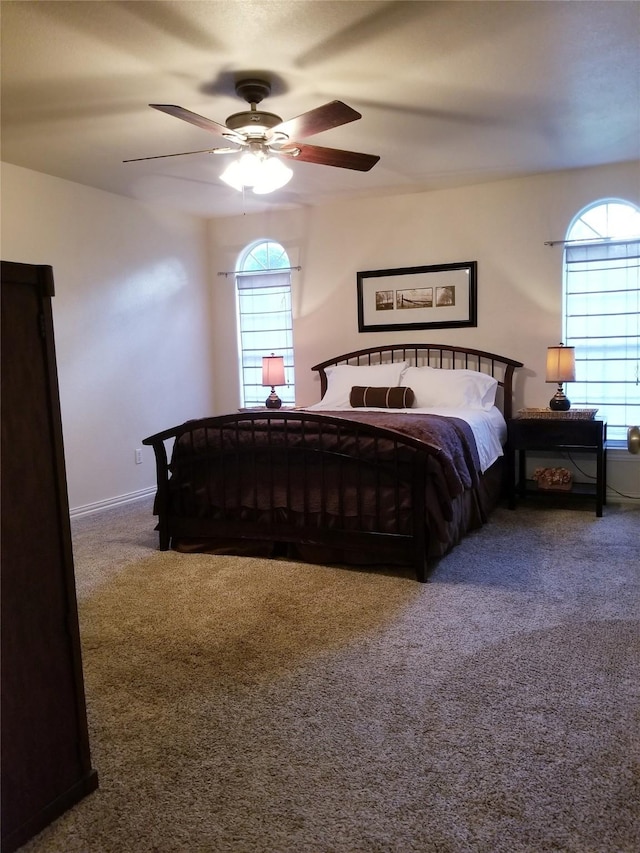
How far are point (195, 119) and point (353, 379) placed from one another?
2777mm

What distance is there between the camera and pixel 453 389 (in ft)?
15.9

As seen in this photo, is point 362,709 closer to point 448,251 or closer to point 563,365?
point 563,365

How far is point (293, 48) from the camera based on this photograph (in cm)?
278

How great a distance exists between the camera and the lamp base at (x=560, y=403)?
185 inches

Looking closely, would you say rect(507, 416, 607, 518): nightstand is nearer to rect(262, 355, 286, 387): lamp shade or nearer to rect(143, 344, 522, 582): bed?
rect(143, 344, 522, 582): bed

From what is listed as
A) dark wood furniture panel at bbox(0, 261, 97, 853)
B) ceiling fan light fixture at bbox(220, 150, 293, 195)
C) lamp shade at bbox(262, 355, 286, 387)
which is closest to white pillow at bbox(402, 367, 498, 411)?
lamp shade at bbox(262, 355, 286, 387)

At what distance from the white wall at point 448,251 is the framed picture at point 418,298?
0.22 ft

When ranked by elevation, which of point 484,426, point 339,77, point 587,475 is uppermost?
point 339,77

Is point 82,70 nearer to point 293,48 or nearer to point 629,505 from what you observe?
point 293,48

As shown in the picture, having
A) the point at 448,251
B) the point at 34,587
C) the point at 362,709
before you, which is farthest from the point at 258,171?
the point at 362,709

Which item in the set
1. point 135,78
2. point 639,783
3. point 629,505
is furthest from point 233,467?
point 629,505

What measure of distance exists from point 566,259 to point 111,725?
15.0 feet

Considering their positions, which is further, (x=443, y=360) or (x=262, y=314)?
(x=262, y=314)

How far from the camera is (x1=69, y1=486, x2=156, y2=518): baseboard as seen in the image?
15.8ft
